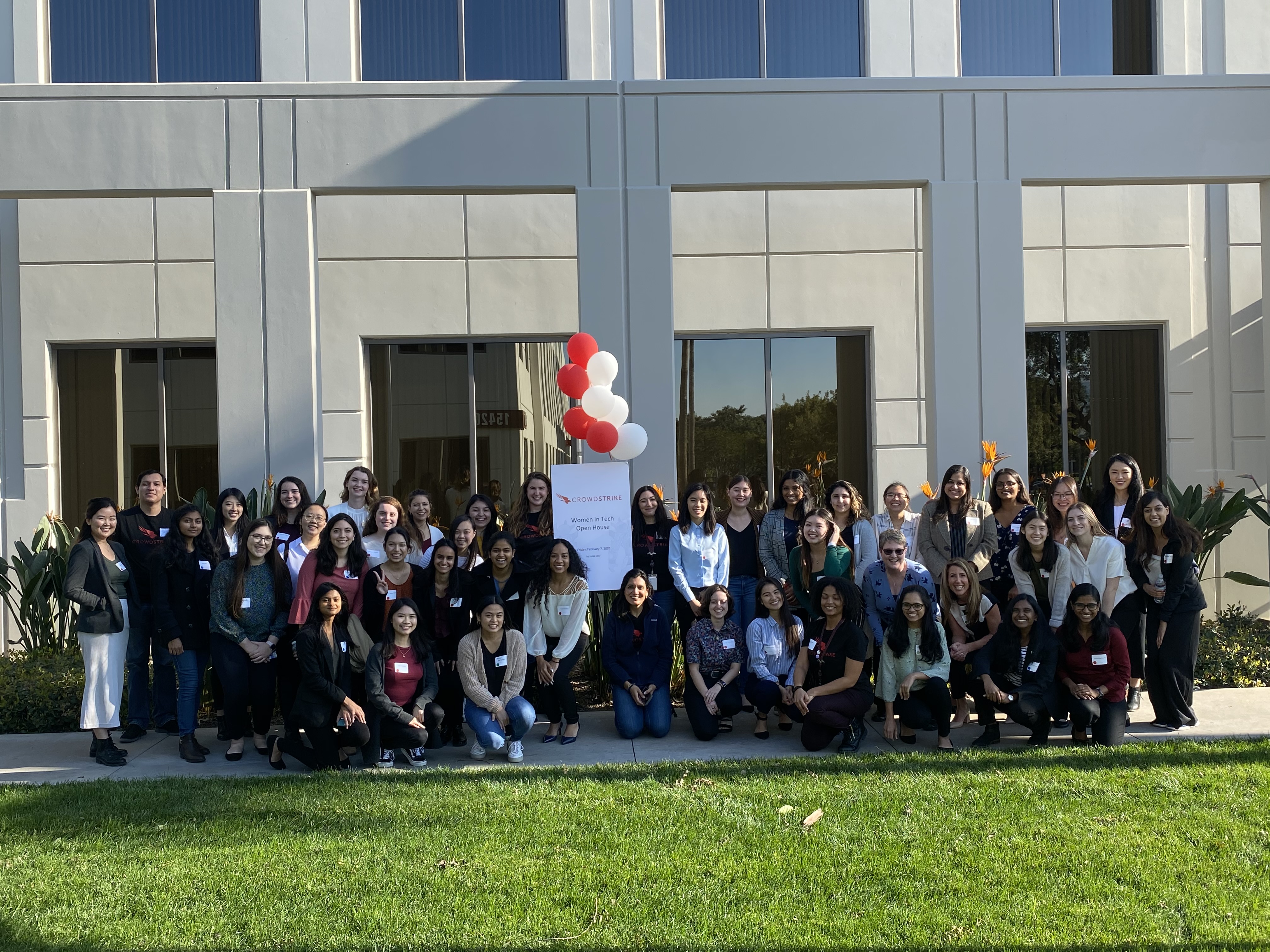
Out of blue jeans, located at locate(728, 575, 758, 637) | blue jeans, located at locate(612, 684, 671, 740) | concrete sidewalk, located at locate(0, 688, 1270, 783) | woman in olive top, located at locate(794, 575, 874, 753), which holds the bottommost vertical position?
concrete sidewalk, located at locate(0, 688, 1270, 783)

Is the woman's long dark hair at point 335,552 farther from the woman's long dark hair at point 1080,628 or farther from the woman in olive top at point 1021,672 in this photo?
the woman's long dark hair at point 1080,628

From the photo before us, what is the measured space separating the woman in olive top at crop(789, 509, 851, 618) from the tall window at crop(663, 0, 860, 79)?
20.8 feet

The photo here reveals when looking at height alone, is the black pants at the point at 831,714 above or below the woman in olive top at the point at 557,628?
below

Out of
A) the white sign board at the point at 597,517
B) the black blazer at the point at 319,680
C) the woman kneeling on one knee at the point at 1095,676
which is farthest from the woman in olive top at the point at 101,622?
the woman kneeling on one knee at the point at 1095,676

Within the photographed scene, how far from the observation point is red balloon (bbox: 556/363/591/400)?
855cm

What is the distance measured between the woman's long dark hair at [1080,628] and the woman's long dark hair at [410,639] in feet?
14.0

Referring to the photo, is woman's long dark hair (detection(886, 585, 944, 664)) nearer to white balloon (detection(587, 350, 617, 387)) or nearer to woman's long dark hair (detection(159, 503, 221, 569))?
white balloon (detection(587, 350, 617, 387))

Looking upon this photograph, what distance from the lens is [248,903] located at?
14.9 feet

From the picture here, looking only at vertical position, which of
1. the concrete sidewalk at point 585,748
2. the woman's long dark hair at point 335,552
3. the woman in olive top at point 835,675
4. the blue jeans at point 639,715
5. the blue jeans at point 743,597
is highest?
the woman's long dark hair at point 335,552

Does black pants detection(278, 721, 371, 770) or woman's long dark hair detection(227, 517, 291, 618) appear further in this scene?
woman's long dark hair detection(227, 517, 291, 618)

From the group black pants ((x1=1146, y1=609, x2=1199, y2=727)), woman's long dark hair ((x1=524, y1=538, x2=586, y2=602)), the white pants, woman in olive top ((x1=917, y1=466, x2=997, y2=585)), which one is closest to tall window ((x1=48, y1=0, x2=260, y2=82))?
the white pants

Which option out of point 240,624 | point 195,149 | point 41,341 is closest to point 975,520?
point 240,624

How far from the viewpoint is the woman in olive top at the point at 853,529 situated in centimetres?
798

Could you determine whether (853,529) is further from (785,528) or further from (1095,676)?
(1095,676)
